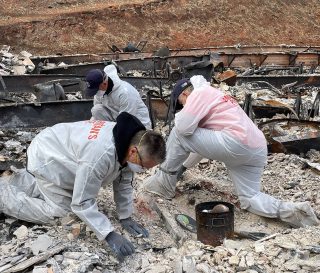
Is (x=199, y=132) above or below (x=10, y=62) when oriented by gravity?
above

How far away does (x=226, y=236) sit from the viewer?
16.2 feet

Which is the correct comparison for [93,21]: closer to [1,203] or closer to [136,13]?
[136,13]

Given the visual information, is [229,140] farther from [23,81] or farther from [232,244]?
[23,81]

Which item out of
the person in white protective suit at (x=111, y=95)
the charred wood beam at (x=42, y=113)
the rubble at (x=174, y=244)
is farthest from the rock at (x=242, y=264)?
the charred wood beam at (x=42, y=113)

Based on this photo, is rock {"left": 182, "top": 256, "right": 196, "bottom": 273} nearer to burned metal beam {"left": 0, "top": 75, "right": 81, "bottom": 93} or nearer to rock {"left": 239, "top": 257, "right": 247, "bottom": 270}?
rock {"left": 239, "top": 257, "right": 247, "bottom": 270}

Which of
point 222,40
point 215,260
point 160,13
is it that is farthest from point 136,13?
point 215,260

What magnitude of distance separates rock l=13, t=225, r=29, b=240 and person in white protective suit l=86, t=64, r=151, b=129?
2441 millimetres

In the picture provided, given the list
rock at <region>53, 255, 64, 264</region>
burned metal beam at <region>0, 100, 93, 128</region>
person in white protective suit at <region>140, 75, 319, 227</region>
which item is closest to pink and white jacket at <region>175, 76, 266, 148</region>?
person in white protective suit at <region>140, 75, 319, 227</region>

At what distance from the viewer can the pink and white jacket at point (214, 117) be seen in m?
5.23

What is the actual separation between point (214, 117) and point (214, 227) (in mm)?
1109

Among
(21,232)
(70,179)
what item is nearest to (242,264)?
(70,179)

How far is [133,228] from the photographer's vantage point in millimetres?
4922

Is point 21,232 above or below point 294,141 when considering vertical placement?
above

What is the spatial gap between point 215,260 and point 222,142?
138cm
